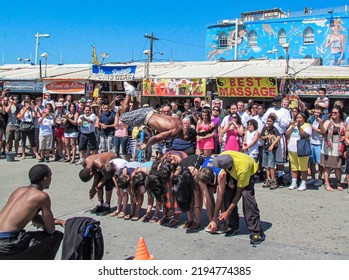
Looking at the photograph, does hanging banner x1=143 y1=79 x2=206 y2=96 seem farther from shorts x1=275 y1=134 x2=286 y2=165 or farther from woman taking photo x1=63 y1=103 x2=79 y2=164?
shorts x1=275 y1=134 x2=286 y2=165

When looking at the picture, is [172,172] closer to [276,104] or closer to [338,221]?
[338,221]

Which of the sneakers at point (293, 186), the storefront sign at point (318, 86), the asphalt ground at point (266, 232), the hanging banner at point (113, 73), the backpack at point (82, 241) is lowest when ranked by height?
the asphalt ground at point (266, 232)

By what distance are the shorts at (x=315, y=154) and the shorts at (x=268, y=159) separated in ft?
3.09

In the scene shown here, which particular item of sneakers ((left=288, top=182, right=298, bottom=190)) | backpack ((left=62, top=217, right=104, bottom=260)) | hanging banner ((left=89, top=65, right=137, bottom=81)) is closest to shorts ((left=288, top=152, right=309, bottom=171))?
sneakers ((left=288, top=182, right=298, bottom=190))

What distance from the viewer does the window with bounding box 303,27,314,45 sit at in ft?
130

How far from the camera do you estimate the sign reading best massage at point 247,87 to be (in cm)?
1434

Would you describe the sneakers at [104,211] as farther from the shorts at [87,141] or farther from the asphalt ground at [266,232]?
the shorts at [87,141]

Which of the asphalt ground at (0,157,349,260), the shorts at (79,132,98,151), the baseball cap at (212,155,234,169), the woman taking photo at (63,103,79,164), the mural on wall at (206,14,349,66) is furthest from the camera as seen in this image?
the mural on wall at (206,14,349,66)

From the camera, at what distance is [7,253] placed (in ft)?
11.2

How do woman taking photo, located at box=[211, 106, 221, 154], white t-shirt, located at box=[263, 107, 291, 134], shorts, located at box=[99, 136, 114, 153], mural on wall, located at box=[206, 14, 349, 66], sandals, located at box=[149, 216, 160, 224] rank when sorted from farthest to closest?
1. mural on wall, located at box=[206, 14, 349, 66]
2. shorts, located at box=[99, 136, 114, 153]
3. woman taking photo, located at box=[211, 106, 221, 154]
4. white t-shirt, located at box=[263, 107, 291, 134]
5. sandals, located at box=[149, 216, 160, 224]

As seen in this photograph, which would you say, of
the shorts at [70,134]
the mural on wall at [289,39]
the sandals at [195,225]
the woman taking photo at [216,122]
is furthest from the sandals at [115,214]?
the mural on wall at [289,39]

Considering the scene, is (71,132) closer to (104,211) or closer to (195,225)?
(104,211)

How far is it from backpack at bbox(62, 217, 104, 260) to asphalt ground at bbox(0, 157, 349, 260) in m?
0.95

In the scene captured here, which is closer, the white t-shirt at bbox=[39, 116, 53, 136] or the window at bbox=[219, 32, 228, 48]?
the white t-shirt at bbox=[39, 116, 53, 136]
